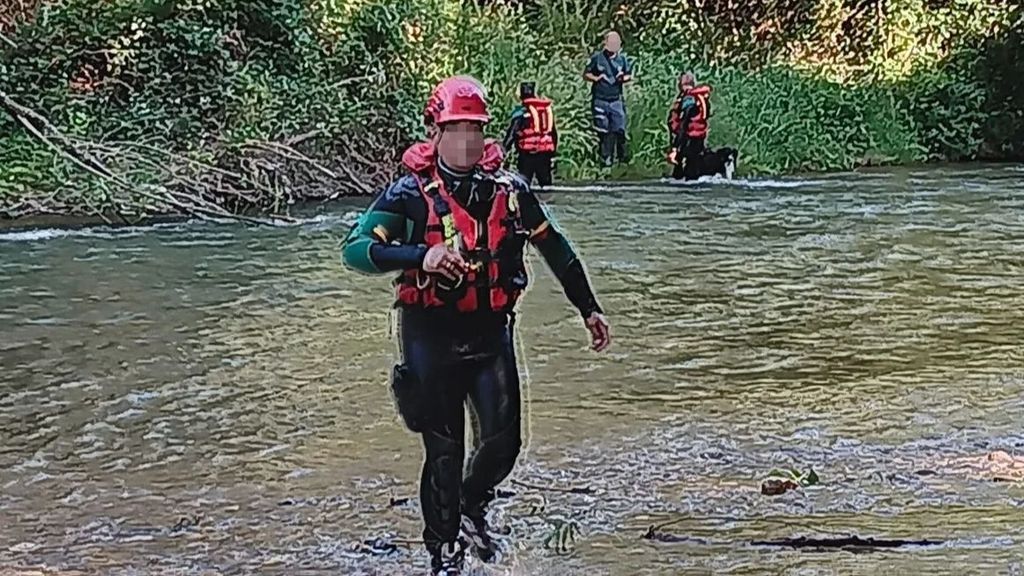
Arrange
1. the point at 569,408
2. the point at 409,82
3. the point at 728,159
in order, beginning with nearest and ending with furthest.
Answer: the point at 569,408
the point at 409,82
the point at 728,159

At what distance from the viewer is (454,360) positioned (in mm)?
5086

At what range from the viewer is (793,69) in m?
24.8

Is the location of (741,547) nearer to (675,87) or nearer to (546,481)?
(546,481)

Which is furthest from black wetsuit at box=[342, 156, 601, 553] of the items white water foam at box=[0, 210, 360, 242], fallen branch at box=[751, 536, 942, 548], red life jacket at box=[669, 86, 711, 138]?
red life jacket at box=[669, 86, 711, 138]

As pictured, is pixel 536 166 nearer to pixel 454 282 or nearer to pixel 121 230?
pixel 121 230

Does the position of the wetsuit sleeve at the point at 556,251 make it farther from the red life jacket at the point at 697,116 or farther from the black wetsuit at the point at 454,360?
the red life jacket at the point at 697,116

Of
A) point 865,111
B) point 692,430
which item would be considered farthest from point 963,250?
point 865,111

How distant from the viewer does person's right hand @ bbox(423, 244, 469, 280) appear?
4730 mm

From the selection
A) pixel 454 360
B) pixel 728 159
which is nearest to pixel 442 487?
pixel 454 360

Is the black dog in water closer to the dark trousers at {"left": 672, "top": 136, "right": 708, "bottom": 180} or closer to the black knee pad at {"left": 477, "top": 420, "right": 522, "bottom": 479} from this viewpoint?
the dark trousers at {"left": 672, "top": 136, "right": 708, "bottom": 180}

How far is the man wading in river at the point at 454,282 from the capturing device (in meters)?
4.96

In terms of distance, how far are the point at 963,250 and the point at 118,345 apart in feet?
22.0

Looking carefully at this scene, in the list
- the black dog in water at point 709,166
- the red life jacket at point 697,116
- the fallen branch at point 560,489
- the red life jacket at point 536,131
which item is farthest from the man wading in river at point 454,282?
the black dog in water at point 709,166

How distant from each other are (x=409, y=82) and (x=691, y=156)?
339 centimetres
